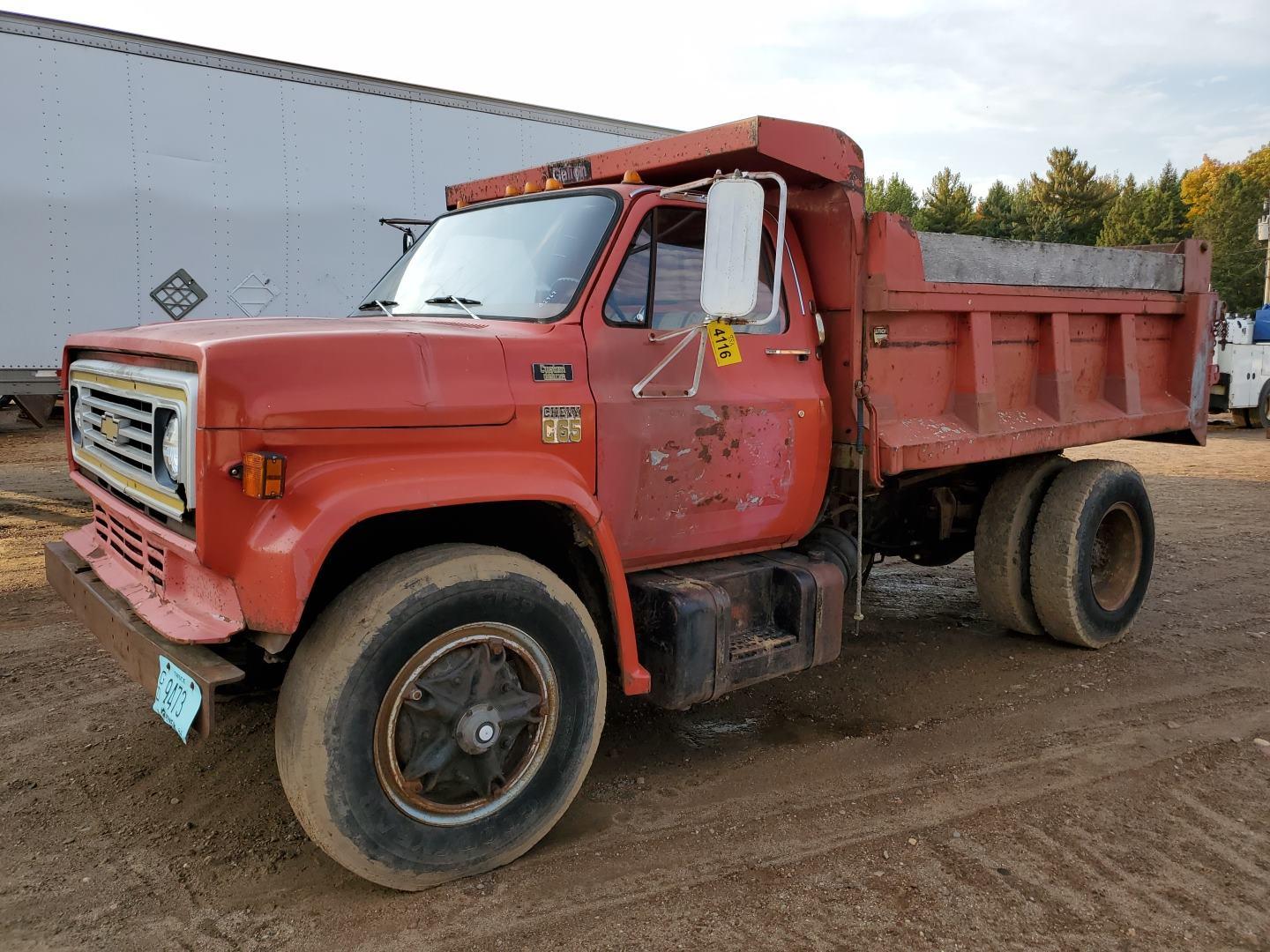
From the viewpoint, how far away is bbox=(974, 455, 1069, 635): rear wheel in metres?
5.22

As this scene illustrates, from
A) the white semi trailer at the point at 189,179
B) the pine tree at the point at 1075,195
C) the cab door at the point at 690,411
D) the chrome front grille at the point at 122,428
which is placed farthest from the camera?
the pine tree at the point at 1075,195

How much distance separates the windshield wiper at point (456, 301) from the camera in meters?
3.56

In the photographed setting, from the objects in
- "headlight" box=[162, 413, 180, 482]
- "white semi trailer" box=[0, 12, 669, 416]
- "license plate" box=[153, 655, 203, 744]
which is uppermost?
"white semi trailer" box=[0, 12, 669, 416]

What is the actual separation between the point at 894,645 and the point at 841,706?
42.1 inches

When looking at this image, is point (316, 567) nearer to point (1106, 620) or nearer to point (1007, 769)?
point (1007, 769)

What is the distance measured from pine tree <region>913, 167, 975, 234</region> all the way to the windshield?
5295 centimetres

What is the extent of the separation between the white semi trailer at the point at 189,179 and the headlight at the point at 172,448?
20.5 feet

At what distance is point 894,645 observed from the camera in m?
5.44

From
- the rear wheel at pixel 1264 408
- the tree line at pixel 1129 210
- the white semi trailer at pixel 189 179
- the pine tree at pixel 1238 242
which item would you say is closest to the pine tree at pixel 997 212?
the tree line at pixel 1129 210

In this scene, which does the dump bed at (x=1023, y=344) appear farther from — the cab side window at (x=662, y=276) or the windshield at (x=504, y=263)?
the windshield at (x=504, y=263)

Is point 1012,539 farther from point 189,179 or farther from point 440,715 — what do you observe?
point 189,179

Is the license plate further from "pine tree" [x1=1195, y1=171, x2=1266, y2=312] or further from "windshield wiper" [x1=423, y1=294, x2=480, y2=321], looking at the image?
"pine tree" [x1=1195, y1=171, x2=1266, y2=312]

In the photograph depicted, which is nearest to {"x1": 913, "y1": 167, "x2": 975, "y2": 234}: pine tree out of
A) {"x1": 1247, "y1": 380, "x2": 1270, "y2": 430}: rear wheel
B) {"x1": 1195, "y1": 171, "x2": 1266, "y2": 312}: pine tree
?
{"x1": 1195, "y1": 171, "x2": 1266, "y2": 312}: pine tree

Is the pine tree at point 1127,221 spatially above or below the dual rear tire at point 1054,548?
above
